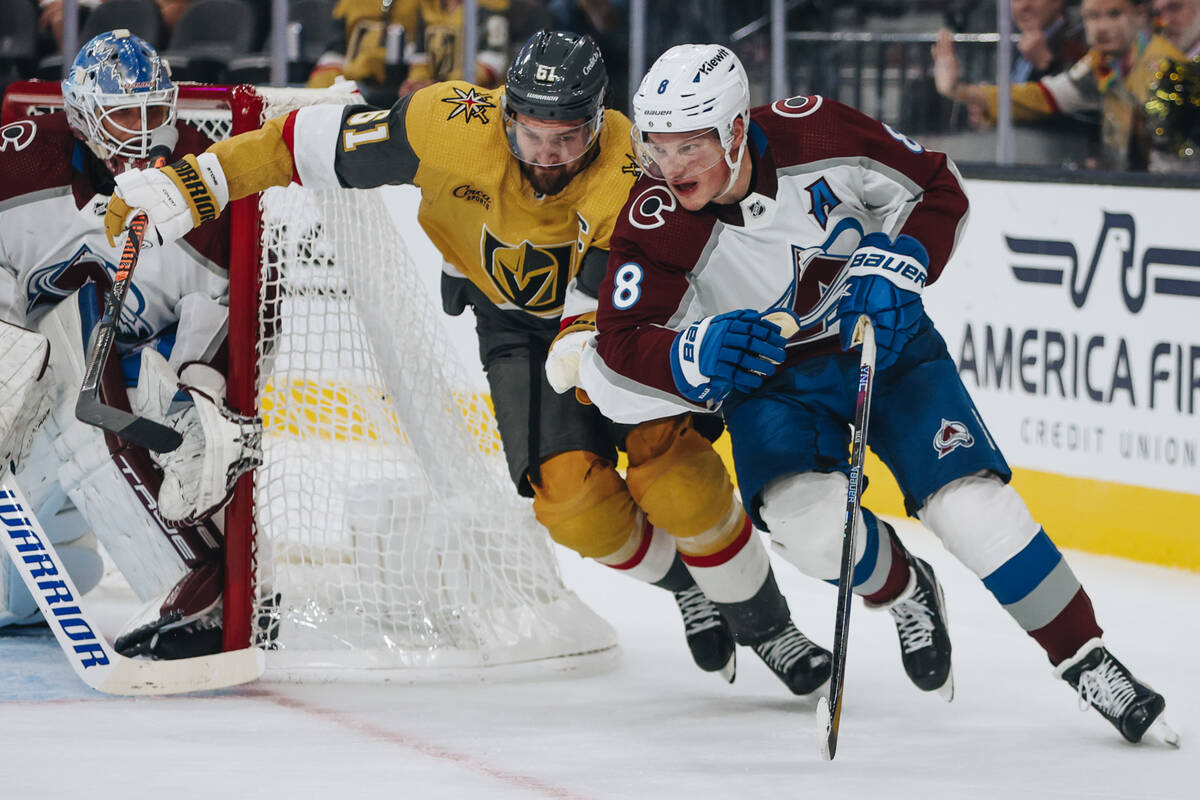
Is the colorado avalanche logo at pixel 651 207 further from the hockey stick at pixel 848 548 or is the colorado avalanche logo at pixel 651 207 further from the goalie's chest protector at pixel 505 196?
the hockey stick at pixel 848 548

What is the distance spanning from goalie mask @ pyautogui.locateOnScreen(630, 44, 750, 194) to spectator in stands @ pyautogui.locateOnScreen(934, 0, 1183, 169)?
208 centimetres

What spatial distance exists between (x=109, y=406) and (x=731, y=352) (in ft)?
3.67

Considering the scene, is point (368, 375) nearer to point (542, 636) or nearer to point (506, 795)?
point (542, 636)

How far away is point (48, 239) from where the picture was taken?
332 cm

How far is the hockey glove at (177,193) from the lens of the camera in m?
3.08

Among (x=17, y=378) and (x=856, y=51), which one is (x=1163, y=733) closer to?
(x=17, y=378)

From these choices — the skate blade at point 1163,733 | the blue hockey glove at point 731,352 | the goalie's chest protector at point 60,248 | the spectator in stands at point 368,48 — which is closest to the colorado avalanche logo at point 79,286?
the goalie's chest protector at point 60,248

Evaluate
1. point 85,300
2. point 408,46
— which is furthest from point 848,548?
point 408,46

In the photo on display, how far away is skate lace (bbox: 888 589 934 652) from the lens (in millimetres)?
3000

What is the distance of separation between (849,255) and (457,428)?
1.06 meters

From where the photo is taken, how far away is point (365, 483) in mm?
3637

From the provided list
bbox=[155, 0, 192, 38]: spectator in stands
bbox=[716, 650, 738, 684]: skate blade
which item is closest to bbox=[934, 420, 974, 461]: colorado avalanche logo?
bbox=[716, 650, 738, 684]: skate blade

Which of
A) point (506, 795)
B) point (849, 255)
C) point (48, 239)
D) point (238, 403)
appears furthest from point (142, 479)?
point (849, 255)

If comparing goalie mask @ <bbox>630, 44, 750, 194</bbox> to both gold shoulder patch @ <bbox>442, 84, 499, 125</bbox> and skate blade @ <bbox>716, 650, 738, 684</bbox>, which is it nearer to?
gold shoulder patch @ <bbox>442, 84, 499, 125</bbox>
